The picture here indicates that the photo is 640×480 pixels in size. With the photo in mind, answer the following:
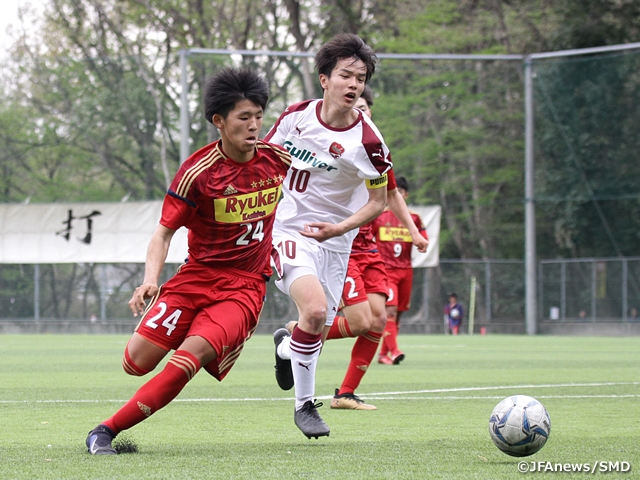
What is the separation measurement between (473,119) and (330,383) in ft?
56.9

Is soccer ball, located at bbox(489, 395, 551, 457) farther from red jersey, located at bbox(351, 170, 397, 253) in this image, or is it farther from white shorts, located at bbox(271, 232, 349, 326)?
red jersey, located at bbox(351, 170, 397, 253)

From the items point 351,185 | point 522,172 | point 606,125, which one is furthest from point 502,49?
point 351,185

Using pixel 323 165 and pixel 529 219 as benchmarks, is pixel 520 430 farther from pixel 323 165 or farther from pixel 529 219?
pixel 529 219

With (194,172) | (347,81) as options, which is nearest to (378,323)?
(347,81)

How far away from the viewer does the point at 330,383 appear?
29.7 ft

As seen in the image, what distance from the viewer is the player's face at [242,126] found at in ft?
15.9

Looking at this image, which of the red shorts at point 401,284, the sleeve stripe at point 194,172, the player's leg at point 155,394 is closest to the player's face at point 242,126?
the sleeve stripe at point 194,172

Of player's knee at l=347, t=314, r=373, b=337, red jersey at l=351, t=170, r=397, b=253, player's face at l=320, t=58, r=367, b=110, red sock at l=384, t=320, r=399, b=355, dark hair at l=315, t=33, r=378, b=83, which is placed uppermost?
dark hair at l=315, t=33, r=378, b=83

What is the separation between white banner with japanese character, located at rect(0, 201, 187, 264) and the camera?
22172 mm

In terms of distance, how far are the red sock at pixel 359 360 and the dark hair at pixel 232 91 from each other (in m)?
2.75

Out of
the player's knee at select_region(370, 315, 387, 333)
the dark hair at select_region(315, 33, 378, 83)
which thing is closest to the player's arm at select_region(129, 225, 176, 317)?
the dark hair at select_region(315, 33, 378, 83)

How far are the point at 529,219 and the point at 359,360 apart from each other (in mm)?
16477

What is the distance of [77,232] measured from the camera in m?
22.3

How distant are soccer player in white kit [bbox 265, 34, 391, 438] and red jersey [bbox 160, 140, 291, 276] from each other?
0.66 m
